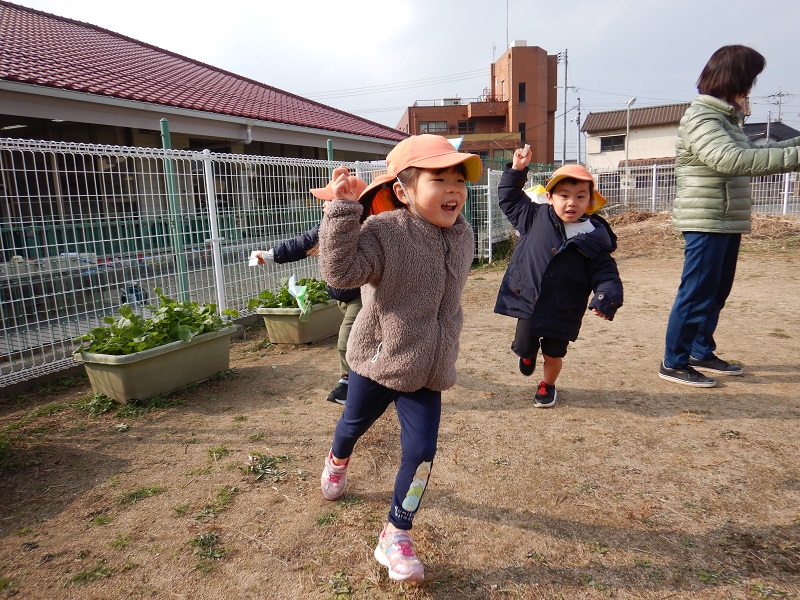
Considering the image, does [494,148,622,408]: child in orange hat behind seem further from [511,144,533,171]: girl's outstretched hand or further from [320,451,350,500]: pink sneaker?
[320,451,350,500]: pink sneaker

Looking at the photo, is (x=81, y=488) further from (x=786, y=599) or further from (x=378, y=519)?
(x=786, y=599)

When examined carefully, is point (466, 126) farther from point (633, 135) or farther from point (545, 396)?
point (545, 396)

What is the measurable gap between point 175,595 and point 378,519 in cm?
75

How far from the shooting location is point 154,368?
342cm

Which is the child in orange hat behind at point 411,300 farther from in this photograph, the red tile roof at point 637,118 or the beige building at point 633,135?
the red tile roof at point 637,118

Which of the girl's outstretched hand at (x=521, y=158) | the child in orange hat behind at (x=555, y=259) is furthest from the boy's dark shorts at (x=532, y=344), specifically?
the girl's outstretched hand at (x=521, y=158)

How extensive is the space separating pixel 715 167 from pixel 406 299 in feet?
7.59

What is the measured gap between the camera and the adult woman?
3.00 meters

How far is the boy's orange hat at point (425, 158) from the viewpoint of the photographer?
1.67m

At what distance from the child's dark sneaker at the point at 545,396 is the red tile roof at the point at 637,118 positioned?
3456cm

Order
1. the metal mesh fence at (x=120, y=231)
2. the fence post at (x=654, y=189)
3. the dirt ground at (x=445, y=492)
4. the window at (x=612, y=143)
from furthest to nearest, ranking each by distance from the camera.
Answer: the window at (x=612, y=143) → the fence post at (x=654, y=189) → the metal mesh fence at (x=120, y=231) → the dirt ground at (x=445, y=492)

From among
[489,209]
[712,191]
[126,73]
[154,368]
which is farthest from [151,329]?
[126,73]

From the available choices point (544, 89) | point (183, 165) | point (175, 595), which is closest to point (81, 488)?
point (175, 595)

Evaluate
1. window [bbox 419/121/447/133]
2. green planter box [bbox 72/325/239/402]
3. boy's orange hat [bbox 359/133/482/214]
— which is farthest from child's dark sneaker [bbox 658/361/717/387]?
window [bbox 419/121/447/133]
